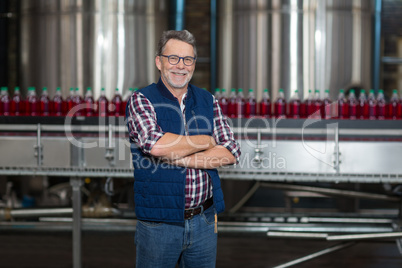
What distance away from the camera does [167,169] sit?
1.88m

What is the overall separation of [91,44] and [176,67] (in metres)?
2.64

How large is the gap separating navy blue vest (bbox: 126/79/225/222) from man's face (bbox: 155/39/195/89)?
0.05 meters

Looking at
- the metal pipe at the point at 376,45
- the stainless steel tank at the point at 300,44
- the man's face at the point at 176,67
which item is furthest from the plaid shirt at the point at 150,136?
the metal pipe at the point at 376,45

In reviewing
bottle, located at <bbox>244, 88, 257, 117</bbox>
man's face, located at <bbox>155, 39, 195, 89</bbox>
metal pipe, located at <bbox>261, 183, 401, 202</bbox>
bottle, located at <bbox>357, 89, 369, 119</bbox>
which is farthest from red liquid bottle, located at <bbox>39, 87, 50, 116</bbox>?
bottle, located at <bbox>357, 89, 369, 119</bbox>

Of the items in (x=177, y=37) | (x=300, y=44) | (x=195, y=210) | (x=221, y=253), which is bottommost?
(x=221, y=253)

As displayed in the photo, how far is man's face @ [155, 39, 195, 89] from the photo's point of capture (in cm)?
187

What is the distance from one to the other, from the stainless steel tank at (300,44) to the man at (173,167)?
2.45m

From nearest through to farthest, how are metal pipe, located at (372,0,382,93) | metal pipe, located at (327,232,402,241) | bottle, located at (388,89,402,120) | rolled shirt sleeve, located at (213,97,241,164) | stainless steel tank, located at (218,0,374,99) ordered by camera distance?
rolled shirt sleeve, located at (213,97,241,164)
metal pipe, located at (327,232,402,241)
bottle, located at (388,89,402,120)
stainless steel tank, located at (218,0,374,99)
metal pipe, located at (372,0,382,93)

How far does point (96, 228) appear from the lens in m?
3.27

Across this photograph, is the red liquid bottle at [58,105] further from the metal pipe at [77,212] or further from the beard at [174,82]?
the beard at [174,82]

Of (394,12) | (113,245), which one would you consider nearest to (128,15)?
(113,245)

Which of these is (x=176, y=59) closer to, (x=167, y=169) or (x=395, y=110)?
(x=167, y=169)

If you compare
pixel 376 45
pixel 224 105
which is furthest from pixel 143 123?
pixel 376 45

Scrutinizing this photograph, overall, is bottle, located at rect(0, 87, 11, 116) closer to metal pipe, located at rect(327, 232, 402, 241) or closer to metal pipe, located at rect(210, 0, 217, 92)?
metal pipe, located at rect(210, 0, 217, 92)
